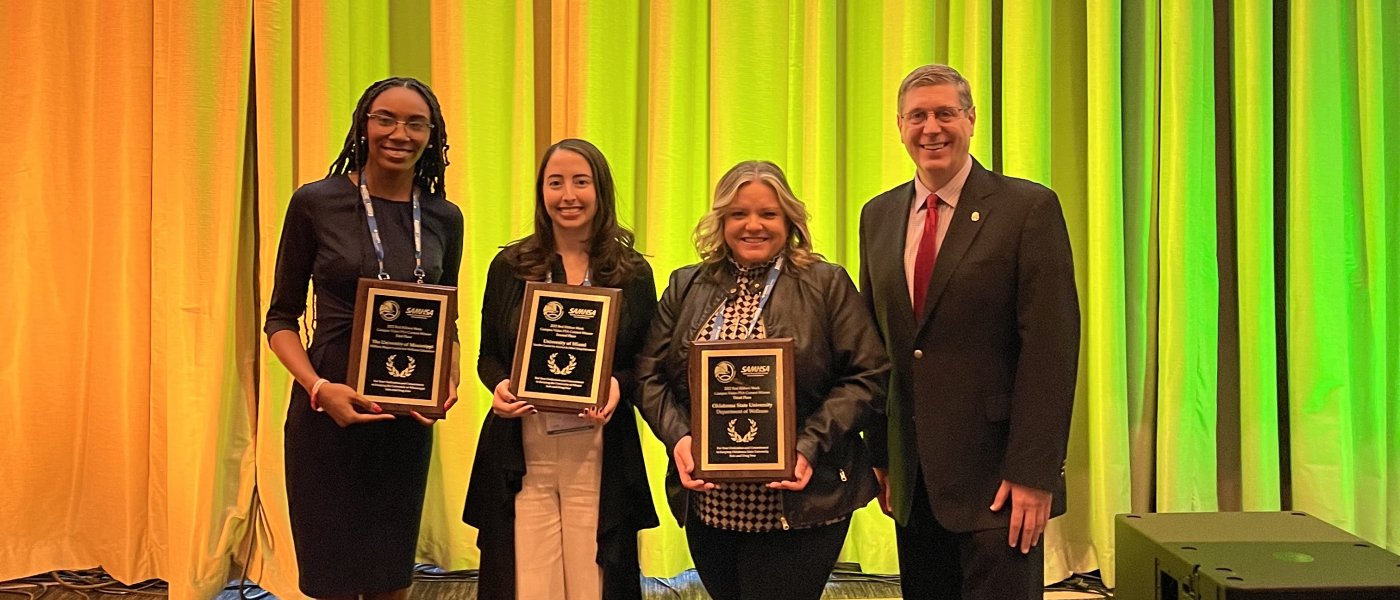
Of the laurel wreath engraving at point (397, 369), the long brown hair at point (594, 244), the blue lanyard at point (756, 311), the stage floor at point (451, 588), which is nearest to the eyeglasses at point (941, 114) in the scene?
the blue lanyard at point (756, 311)

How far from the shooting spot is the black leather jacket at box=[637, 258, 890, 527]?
2.26 m

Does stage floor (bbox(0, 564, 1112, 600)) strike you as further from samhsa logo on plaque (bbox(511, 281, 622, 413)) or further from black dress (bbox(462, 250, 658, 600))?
samhsa logo on plaque (bbox(511, 281, 622, 413))

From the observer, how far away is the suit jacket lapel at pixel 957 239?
2252 millimetres

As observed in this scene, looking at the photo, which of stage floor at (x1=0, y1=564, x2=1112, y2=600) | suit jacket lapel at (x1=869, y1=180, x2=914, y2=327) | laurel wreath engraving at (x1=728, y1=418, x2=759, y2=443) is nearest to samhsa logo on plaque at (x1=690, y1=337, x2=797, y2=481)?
laurel wreath engraving at (x1=728, y1=418, x2=759, y2=443)

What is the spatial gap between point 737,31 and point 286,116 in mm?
1722

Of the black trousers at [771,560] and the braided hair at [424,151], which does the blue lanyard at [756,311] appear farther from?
the braided hair at [424,151]

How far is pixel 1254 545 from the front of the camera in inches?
79.8

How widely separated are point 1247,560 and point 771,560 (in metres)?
0.93

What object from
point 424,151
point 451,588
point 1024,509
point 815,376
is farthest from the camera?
point 451,588

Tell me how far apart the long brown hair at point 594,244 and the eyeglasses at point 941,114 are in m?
0.72

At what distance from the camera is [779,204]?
7.67 feet

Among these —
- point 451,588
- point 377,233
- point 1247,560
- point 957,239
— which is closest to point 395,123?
point 377,233

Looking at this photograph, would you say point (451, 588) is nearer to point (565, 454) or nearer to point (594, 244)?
point (565, 454)

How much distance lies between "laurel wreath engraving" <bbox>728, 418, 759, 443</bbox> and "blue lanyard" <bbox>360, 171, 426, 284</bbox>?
83 centimetres
